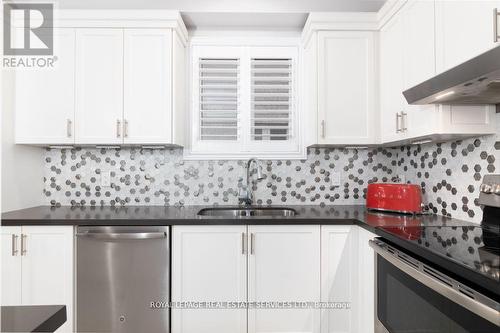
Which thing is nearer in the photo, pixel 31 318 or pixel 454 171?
pixel 31 318

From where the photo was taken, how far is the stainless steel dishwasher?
1.95 metres

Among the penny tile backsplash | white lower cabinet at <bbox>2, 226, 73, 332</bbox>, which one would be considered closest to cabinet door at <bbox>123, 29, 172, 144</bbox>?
the penny tile backsplash

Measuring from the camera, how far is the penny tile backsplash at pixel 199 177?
257 centimetres

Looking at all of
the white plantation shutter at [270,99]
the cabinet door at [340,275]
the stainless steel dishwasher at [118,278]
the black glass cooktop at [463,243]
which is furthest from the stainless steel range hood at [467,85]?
the stainless steel dishwasher at [118,278]

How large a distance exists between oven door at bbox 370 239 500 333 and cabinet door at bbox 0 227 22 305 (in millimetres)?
2121

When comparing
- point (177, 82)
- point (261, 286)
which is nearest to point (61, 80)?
point (177, 82)

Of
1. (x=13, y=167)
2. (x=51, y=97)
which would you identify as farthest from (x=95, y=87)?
(x=13, y=167)

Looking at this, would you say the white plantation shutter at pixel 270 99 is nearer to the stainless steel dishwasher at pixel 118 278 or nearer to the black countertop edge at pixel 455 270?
the stainless steel dishwasher at pixel 118 278

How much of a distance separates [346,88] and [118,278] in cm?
200

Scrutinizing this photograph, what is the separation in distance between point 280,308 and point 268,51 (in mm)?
1965

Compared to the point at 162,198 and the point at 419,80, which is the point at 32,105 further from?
the point at 419,80

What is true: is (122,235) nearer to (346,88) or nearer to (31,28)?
(31,28)

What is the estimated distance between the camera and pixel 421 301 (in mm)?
1212

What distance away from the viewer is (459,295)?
0.97 meters
